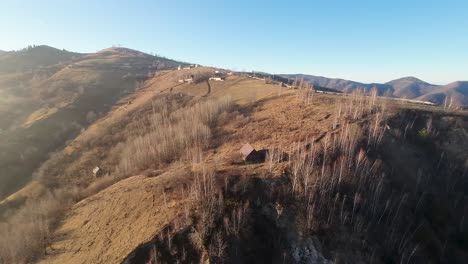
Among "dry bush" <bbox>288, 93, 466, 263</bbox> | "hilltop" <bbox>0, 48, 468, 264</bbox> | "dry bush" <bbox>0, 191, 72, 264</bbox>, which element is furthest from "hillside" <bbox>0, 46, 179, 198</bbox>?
"dry bush" <bbox>288, 93, 466, 263</bbox>

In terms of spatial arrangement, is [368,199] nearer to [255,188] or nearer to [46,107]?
[255,188]

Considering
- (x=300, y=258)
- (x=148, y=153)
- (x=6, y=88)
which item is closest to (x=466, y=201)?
(x=300, y=258)

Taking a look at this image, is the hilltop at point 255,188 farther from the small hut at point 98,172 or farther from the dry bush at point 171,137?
the small hut at point 98,172

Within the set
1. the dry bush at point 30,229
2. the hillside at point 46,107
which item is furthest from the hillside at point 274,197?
the hillside at point 46,107

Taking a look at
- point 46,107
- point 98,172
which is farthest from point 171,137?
point 46,107

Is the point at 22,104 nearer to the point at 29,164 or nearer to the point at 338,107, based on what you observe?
the point at 29,164

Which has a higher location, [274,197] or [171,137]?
[274,197]

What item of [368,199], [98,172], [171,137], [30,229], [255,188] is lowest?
[30,229]

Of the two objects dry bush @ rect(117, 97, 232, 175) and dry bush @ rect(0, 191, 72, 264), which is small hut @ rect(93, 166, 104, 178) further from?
dry bush @ rect(0, 191, 72, 264)
